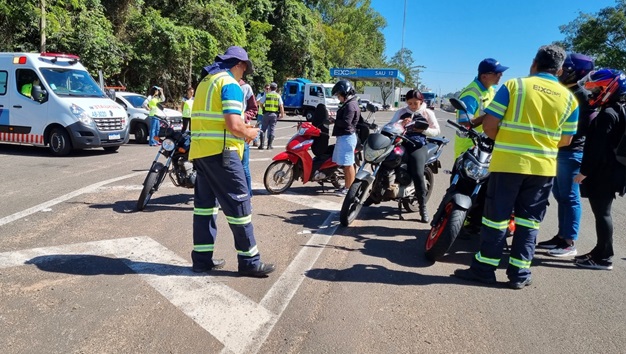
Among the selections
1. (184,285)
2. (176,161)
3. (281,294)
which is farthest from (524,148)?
(176,161)

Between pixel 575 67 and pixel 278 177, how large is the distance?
4.39 meters

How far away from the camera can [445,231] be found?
168 inches

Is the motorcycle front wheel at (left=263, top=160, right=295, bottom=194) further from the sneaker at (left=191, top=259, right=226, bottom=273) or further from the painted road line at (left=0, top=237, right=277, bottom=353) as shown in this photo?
the sneaker at (left=191, top=259, right=226, bottom=273)

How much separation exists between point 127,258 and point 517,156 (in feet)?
12.0

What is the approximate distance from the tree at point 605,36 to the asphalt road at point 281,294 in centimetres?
4163

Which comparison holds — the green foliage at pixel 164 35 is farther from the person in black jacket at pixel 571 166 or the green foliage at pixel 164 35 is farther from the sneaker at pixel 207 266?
the sneaker at pixel 207 266

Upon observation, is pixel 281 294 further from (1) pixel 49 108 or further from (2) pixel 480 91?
(1) pixel 49 108

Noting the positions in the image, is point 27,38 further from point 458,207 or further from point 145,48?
point 458,207

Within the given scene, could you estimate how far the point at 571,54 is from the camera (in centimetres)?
470

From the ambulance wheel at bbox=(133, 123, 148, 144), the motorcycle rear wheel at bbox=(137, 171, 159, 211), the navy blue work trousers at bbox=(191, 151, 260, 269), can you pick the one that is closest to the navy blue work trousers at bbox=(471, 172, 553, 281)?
the navy blue work trousers at bbox=(191, 151, 260, 269)

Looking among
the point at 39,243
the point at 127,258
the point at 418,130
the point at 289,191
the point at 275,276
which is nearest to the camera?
the point at 275,276

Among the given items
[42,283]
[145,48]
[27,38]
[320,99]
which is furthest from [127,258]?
[320,99]

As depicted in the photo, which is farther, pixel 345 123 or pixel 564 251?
pixel 345 123

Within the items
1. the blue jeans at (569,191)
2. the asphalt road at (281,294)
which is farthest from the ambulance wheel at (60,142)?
the blue jeans at (569,191)
